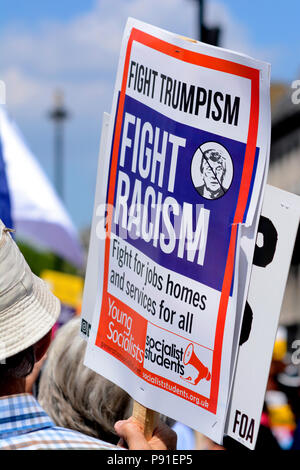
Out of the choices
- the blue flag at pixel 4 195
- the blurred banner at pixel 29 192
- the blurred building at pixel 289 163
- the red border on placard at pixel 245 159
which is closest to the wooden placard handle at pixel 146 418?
the red border on placard at pixel 245 159

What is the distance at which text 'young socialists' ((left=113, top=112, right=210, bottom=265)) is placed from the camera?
2115 mm

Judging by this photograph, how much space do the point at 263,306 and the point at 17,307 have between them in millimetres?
570

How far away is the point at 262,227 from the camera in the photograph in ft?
6.76

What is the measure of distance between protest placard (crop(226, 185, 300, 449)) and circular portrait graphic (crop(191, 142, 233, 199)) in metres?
0.10

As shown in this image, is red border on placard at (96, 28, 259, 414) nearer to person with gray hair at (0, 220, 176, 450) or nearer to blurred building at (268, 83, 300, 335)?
person with gray hair at (0, 220, 176, 450)

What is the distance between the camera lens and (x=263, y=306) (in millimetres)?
2043

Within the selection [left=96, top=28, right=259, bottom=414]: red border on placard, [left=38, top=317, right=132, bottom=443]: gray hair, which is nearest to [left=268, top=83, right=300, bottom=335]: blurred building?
[left=38, top=317, right=132, bottom=443]: gray hair

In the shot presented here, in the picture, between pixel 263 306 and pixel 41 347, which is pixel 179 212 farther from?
pixel 41 347

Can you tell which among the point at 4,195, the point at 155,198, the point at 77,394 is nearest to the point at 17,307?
the point at 155,198

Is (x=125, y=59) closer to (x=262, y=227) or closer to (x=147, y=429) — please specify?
(x=262, y=227)

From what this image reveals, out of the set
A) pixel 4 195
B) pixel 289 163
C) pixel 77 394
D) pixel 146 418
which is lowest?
pixel 289 163
